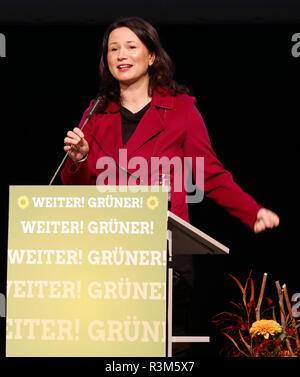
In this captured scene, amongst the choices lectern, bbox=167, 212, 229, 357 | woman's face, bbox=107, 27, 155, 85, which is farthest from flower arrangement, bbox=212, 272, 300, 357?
woman's face, bbox=107, 27, 155, 85

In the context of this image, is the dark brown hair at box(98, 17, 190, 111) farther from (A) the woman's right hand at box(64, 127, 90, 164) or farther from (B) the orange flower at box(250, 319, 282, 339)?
(B) the orange flower at box(250, 319, 282, 339)

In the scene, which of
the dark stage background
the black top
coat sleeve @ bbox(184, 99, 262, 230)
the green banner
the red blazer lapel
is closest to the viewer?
the green banner

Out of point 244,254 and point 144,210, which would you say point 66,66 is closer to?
point 244,254

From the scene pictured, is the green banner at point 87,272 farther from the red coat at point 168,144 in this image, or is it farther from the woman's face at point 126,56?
the woman's face at point 126,56

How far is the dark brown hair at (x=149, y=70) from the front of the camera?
3240mm

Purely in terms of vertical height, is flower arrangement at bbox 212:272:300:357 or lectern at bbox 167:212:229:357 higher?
lectern at bbox 167:212:229:357

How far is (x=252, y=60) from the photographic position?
13.6 ft

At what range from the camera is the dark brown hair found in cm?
324

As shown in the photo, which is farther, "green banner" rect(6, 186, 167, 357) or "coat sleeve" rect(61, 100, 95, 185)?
"coat sleeve" rect(61, 100, 95, 185)

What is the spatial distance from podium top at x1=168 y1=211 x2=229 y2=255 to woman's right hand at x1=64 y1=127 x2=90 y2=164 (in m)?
0.51

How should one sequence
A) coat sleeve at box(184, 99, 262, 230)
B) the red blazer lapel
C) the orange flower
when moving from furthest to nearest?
the orange flower
the red blazer lapel
coat sleeve at box(184, 99, 262, 230)

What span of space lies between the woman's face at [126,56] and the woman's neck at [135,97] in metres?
0.03

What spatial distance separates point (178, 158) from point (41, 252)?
97 cm

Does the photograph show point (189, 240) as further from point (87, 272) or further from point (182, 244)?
point (87, 272)
